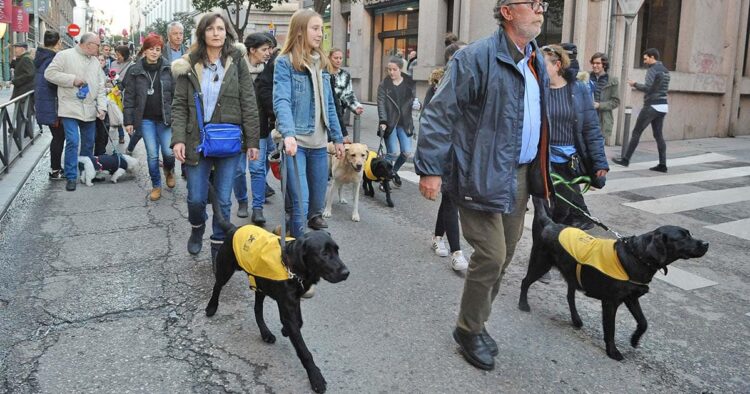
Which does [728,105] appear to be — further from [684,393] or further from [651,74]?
[684,393]

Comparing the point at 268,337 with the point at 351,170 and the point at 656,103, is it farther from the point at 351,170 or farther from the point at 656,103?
the point at 656,103

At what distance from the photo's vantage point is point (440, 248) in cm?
563

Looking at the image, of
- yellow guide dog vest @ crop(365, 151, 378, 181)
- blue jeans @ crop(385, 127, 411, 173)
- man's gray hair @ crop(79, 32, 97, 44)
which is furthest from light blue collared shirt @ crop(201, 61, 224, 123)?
blue jeans @ crop(385, 127, 411, 173)

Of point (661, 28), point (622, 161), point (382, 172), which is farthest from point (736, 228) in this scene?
point (661, 28)

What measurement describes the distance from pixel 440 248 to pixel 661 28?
12.0m

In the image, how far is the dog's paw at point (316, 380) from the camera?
313cm

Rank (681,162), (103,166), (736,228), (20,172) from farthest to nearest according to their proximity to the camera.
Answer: (681,162) → (20,172) → (103,166) → (736,228)

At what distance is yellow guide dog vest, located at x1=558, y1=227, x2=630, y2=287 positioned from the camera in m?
3.51

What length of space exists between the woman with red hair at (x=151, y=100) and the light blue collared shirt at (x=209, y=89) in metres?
2.90

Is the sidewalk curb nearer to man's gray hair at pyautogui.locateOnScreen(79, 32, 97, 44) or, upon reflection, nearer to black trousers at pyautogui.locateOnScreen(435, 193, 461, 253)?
man's gray hair at pyautogui.locateOnScreen(79, 32, 97, 44)

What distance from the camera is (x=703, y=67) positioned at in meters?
14.9

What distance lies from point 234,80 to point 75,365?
2.25m

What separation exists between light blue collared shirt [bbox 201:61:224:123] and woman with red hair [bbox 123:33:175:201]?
290 centimetres

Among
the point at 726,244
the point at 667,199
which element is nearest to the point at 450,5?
the point at 667,199
